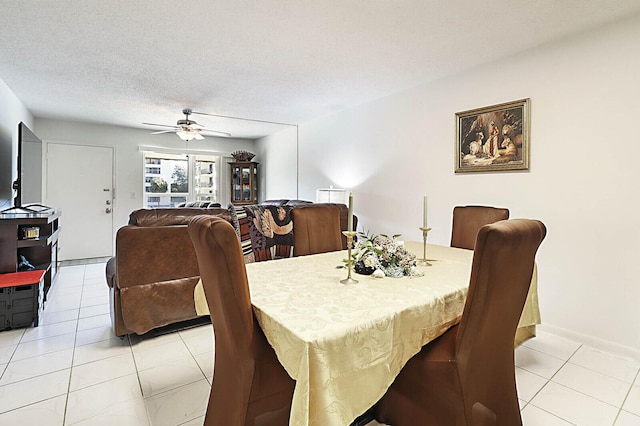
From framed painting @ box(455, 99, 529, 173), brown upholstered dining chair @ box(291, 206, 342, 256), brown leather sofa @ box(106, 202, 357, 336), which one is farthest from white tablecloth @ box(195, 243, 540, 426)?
framed painting @ box(455, 99, 529, 173)

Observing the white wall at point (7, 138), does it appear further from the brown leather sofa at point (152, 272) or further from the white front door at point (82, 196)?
the brown leather sofa at point (152, 272)

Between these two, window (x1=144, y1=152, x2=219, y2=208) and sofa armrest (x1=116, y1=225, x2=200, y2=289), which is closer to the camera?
sofa armrest (x1=116, y1=225, x2=200, y2=289)

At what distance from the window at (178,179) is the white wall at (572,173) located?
15.9 ft

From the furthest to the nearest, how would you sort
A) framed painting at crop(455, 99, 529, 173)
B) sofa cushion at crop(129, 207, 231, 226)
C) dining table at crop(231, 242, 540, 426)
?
framed painting at crop(455, 99, 529, 173) < sofa cushion at crop(129, 207, 231, 226) < dining table at crop(231, 242, 540, 426)

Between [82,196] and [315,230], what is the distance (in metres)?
5.18

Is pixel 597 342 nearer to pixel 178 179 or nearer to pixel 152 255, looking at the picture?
pixel 152 255

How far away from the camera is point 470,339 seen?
1.14 m

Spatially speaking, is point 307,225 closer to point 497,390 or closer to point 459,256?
point 459,256

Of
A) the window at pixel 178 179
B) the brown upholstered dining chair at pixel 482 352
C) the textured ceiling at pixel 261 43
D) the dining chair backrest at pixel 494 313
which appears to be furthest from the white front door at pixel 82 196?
the dining chair backrest at pixel 494 313

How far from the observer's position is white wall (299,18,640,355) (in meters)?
2.31

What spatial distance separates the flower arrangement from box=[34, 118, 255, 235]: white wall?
566cm

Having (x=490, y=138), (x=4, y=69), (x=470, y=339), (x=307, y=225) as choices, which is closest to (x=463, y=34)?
(x=490, y=138)

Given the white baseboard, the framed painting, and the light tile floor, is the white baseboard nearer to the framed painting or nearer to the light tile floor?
the light tile floor

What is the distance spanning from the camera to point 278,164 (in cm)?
654
